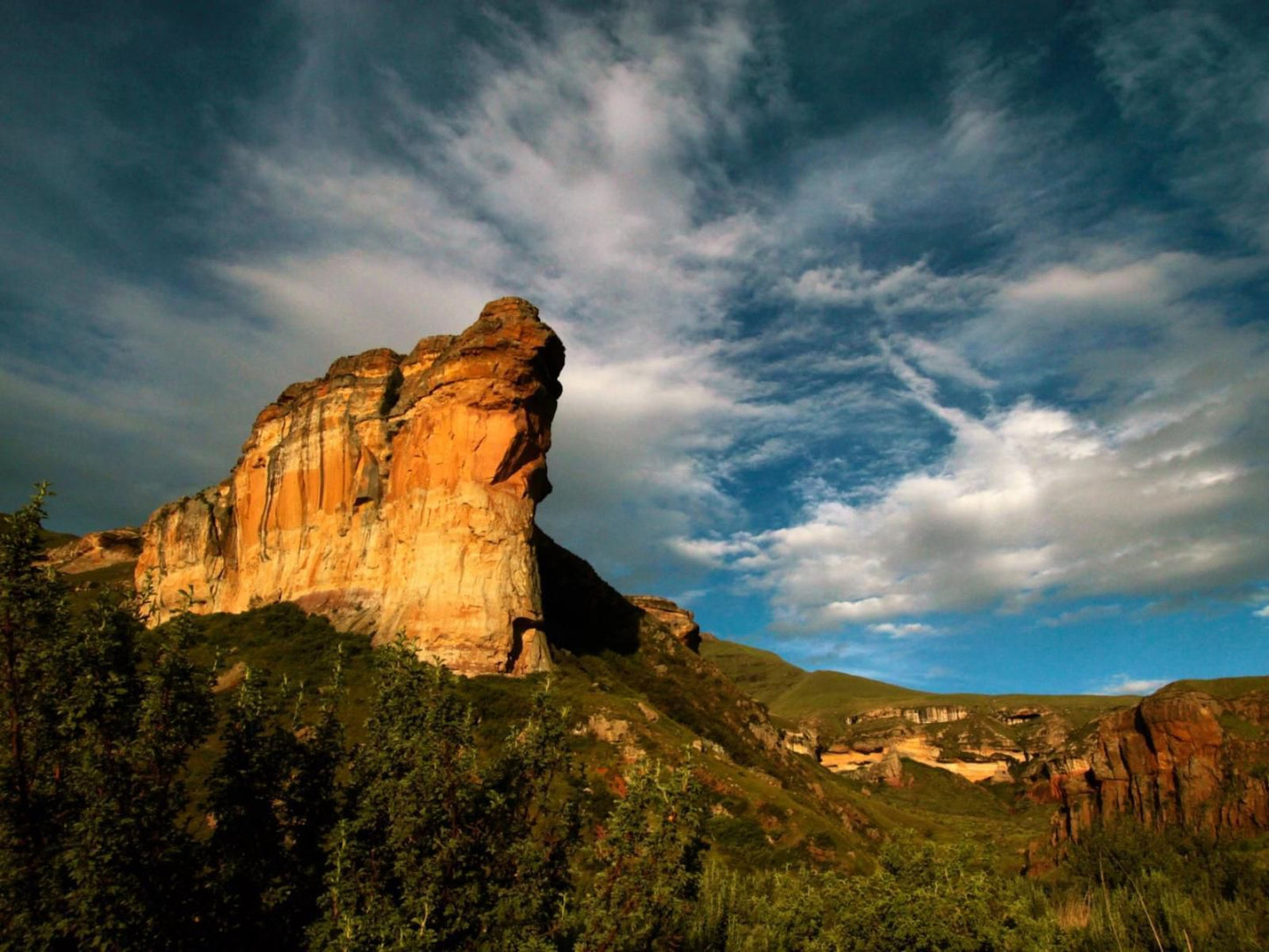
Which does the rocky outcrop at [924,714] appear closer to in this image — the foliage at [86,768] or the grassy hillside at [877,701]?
the grassy hillside at [877,701]

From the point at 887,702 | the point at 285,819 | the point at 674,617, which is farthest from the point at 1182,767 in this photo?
the point at 887,702

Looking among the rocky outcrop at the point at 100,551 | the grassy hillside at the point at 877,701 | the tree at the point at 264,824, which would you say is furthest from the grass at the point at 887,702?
the tree at the point at 264,824

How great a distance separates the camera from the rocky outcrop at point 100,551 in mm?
117438

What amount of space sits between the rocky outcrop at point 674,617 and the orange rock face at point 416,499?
1741 inches

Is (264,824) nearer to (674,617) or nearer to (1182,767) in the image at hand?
(1182,767)

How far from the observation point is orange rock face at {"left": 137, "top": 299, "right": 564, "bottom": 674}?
2239 inches

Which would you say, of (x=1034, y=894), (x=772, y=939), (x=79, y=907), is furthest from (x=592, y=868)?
(x=79, y=907)

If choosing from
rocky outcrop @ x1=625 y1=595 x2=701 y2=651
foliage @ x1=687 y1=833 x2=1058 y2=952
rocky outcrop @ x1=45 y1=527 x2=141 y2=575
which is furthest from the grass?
foliage @ x1=687 y1=833 x2=1058 y2=952

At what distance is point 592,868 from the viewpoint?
29562 mm

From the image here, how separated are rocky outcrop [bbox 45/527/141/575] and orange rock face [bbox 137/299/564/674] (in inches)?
2014

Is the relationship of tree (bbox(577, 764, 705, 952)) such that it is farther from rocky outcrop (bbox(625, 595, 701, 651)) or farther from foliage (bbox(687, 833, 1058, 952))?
rocky outcrop (bbox(625, 595, 701, 651))

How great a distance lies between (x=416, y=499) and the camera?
6197cm

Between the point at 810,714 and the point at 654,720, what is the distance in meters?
129

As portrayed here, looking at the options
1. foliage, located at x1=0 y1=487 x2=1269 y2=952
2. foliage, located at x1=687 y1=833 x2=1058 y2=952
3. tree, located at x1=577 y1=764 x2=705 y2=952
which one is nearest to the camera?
tree, located at x1=577 y1=764 x2=705 y2=952
